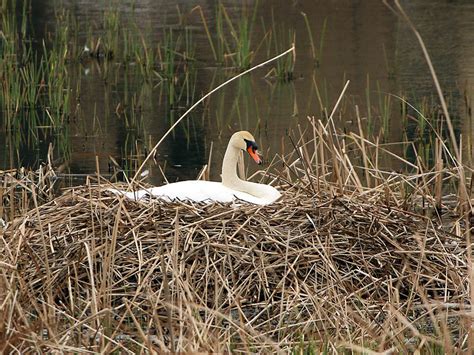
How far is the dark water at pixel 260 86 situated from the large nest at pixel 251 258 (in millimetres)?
1766

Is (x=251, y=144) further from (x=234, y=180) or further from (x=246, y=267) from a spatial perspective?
(x=246, y=267)

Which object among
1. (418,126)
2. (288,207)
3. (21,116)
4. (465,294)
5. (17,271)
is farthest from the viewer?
(21,116)

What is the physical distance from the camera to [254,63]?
15.5m

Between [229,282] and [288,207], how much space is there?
0.59 meters

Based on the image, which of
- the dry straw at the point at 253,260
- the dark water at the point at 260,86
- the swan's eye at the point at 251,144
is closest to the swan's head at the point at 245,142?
the swan's eye at the point at 251,144

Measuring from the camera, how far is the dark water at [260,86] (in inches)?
424

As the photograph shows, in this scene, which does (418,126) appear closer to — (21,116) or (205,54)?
(21,116)

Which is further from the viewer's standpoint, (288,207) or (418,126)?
(418,126)

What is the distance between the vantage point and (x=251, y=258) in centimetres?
573

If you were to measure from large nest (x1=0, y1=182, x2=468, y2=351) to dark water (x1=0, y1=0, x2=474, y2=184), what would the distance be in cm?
177

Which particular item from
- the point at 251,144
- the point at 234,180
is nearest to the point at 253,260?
the point at 234,180

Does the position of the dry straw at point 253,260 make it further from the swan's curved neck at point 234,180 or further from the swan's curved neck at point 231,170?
the swan's curved neck at point 231,170

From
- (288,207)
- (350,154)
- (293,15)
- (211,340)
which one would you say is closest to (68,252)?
(288,207)

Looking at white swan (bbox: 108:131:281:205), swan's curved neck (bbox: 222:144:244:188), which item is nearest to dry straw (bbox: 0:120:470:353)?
white swan (bbox: 108:131:281:205)
